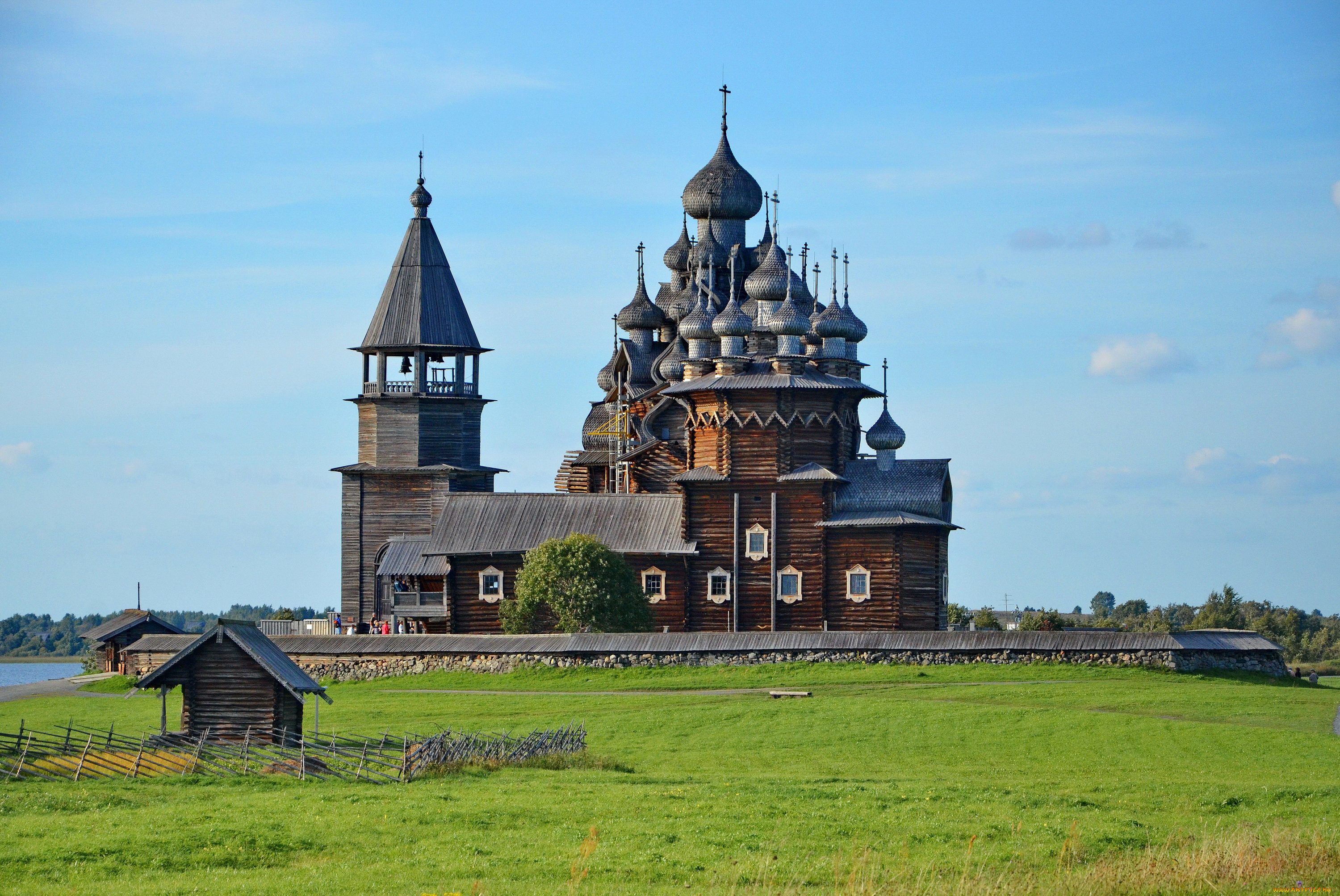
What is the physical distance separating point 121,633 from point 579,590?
1622 centimetres

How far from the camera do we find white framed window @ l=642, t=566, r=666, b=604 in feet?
180

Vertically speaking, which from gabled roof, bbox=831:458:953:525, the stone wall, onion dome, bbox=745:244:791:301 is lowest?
the stone wall

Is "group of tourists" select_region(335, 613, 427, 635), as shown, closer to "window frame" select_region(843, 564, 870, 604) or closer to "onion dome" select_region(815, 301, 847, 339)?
"window frame" select_region(843, 564, 870, 604)

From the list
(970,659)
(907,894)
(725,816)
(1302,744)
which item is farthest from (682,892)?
(970,659)

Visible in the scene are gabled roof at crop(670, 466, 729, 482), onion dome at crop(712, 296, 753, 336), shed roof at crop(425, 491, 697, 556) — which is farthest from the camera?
onion dome at crop(712, 296, 753, 336)

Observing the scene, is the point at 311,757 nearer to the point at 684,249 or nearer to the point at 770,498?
the point at 770,498

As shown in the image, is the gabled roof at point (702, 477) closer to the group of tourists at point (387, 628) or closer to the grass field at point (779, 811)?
the group of tourists at point (387, 628)

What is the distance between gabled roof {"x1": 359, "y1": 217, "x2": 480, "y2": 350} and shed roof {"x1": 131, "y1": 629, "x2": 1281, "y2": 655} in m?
15.1

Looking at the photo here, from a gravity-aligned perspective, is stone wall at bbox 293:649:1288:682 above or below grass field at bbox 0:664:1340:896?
above

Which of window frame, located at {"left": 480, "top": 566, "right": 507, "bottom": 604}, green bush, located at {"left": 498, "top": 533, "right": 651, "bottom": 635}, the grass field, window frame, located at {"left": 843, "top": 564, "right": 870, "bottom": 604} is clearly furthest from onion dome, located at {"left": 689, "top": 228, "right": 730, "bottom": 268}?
the grass field

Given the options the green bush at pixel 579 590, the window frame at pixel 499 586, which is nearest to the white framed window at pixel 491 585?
the window frame at pixel 499 586

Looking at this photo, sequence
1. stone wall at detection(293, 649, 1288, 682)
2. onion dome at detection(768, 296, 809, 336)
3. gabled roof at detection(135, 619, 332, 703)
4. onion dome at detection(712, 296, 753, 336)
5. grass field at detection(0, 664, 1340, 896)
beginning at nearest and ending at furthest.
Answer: grass field at detection(0, 664, 1340, 896), gabled roof at detection(135, 619, 332, 703), stone wall at detection(293, 649, 1288, 682), onion dome at detection(768, 296, 809, 336), onion dome at detection(712, 296, 753, 336)

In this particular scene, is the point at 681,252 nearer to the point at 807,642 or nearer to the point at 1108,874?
the point at 807,642

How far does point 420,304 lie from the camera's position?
62.2 metres
